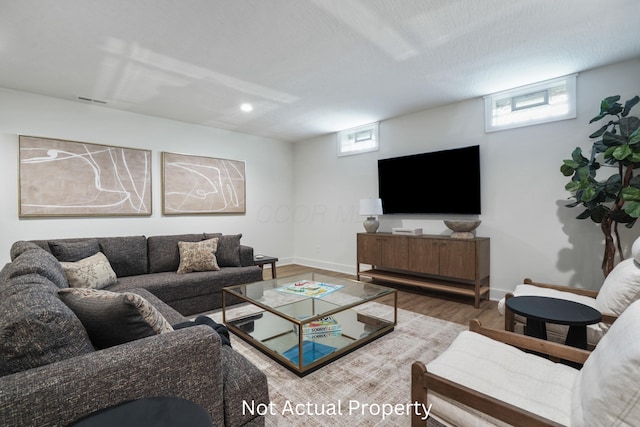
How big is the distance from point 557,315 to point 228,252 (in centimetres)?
332

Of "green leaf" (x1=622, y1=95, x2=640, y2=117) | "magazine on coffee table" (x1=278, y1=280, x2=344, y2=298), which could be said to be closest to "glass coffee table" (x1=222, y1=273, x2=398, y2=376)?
"magazine on coffee table" (x1=278, y1=280, x2=344, y2=298)

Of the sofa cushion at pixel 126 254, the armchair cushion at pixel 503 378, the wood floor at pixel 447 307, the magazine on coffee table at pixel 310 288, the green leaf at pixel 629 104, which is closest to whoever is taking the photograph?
the armchair cushion at pixel 503 378

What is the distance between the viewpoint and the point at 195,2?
6.72ft

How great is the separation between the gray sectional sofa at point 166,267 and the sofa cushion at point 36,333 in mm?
1965

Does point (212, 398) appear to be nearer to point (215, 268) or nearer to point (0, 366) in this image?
point (0, 366)

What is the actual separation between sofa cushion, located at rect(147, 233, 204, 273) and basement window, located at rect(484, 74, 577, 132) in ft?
13.8

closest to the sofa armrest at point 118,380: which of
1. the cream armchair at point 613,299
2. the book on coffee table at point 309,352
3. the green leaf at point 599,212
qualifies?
the book on coffee table at point 309,352

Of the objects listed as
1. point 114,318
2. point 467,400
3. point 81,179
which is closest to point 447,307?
point 467,400

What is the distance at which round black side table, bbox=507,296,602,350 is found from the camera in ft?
5.49

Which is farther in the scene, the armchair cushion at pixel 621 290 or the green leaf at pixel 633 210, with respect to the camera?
the green leaf at pixel 633 210

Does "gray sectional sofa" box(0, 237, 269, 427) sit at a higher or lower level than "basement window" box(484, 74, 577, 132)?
lower

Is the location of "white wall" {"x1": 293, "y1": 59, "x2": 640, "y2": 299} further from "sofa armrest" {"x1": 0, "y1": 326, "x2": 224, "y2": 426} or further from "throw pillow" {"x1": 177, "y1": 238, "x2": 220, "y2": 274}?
"sofa armrest" {"x1": 0, "y1": 326, "x2": 224, "y2": 426}

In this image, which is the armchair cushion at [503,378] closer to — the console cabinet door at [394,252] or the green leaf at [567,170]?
the green leaf at [567,170]

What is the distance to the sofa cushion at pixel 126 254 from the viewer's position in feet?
10.7
